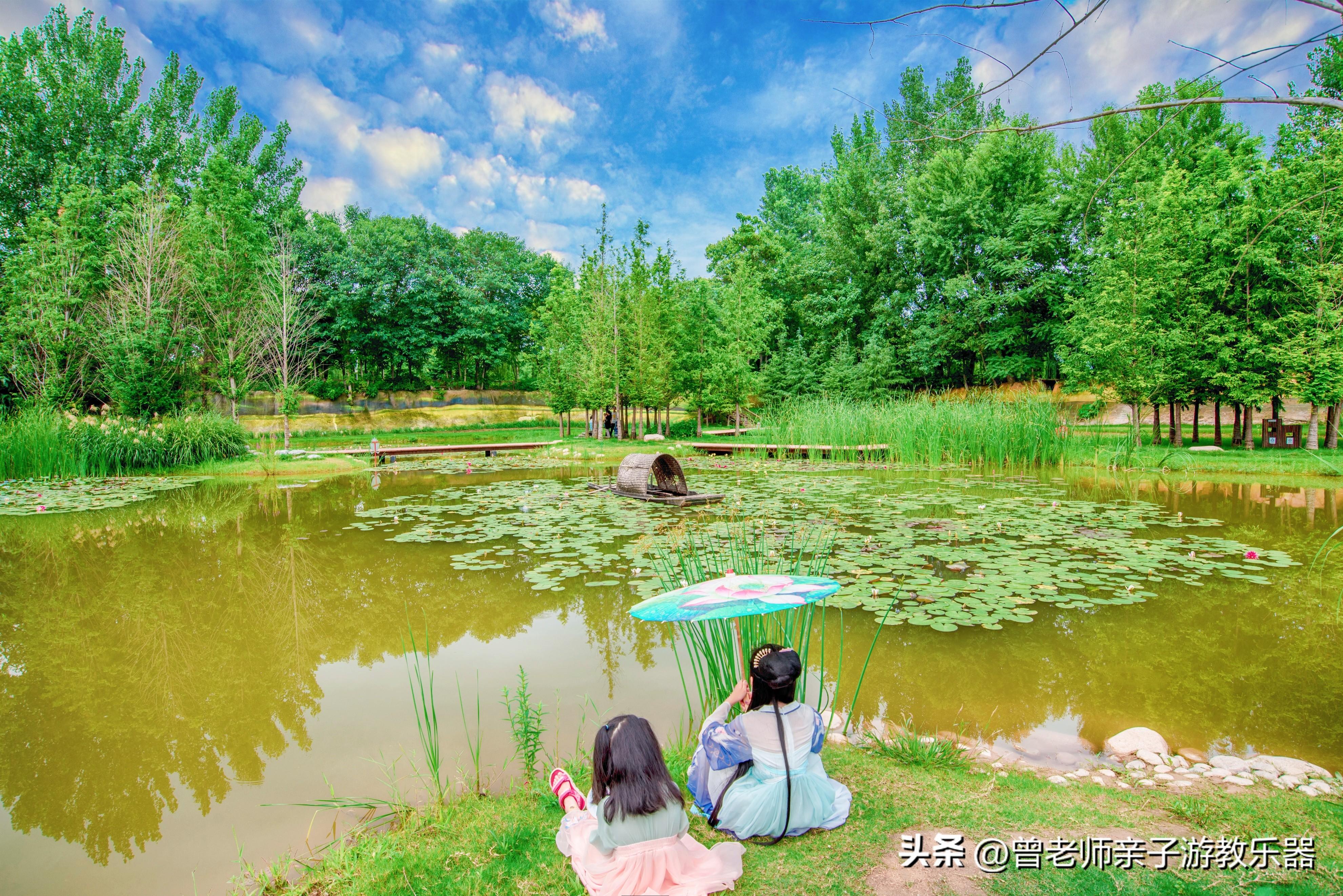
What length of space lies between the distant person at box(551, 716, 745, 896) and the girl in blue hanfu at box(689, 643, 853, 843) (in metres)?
0.21

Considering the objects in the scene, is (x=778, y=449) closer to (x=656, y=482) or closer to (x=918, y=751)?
(x=656, y=482)

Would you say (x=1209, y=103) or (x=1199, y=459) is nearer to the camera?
(x=1209, y=103)

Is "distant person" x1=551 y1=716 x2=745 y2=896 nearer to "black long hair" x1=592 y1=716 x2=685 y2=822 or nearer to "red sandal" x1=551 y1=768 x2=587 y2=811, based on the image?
"black long hair" x1=592 y1=716 x2=685 y2=822

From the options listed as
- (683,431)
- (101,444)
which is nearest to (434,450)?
(101,444)

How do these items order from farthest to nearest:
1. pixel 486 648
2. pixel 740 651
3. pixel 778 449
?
pixel 778 449 → pixel 486 648 → pixel 740 651

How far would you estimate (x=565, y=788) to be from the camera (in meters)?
2.12

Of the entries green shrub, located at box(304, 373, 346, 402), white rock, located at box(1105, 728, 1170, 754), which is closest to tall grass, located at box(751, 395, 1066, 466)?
white rock, located at box(1105, 728, 1170, 754)

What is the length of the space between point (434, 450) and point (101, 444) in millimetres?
6945

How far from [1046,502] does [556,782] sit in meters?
7.87

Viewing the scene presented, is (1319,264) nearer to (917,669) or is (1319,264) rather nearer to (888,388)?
(888,388)

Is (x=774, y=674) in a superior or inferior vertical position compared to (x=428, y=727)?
superior

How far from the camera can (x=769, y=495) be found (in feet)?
29.3

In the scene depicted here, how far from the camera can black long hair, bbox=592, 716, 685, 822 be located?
185cm

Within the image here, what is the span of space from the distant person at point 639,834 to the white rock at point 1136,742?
74.8 inches
